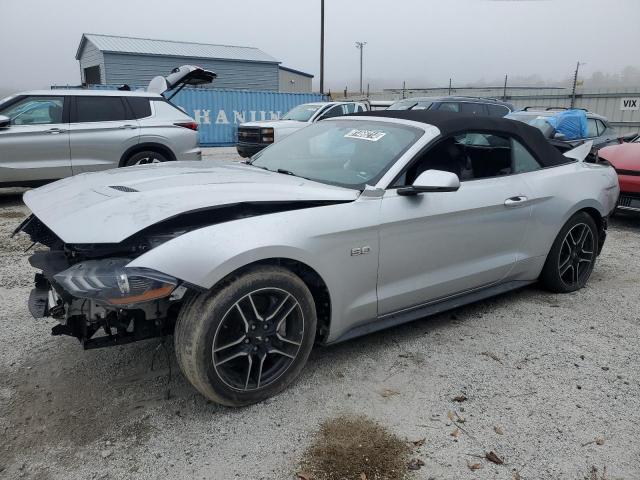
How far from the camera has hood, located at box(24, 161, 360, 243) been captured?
8.18ft

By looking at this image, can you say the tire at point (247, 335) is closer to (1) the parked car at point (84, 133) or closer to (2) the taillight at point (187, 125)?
(1) the parked car at point (84, 133)

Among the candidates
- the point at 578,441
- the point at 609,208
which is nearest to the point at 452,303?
the point at 578,441

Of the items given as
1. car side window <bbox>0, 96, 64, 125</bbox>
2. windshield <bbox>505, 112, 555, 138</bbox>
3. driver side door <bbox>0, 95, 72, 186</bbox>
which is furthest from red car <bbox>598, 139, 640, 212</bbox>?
car side window <bbox>0, 96, 64, 125</bbox>

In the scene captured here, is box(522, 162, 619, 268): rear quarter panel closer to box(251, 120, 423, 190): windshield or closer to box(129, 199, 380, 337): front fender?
box(251, 120, 423, 190): windshield

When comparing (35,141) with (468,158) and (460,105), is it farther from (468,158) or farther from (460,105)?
(460,105)

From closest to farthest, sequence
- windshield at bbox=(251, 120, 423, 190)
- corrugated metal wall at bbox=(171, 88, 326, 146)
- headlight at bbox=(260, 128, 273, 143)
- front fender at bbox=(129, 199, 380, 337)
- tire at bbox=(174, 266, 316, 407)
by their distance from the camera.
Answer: front fender at bbox=(129, 199, 380, 337) → tire at bbox=(174, 266, 316, 407) → windshield at bbox=(251, 120, 423, 190) → headlight at bbox=(260, 128, 273, 143) → corrugated metal wall at bbox=(171, 88, 326, 146)

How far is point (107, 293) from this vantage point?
2289 millimetres

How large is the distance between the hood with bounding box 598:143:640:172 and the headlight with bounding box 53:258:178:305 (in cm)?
664

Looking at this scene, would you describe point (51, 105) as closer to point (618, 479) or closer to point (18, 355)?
point (18, 355)

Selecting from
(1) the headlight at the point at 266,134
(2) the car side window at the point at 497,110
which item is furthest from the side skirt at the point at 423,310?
(2) the car side window at the point at 497,110

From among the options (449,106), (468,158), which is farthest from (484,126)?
(449,106)

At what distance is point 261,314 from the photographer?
274 cm

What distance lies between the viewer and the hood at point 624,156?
680 centimetres

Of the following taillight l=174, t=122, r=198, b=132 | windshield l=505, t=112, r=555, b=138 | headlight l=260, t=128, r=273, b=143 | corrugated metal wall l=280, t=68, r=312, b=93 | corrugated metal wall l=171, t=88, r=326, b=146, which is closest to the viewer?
taillight l=174, t=122, r=198, b=132
